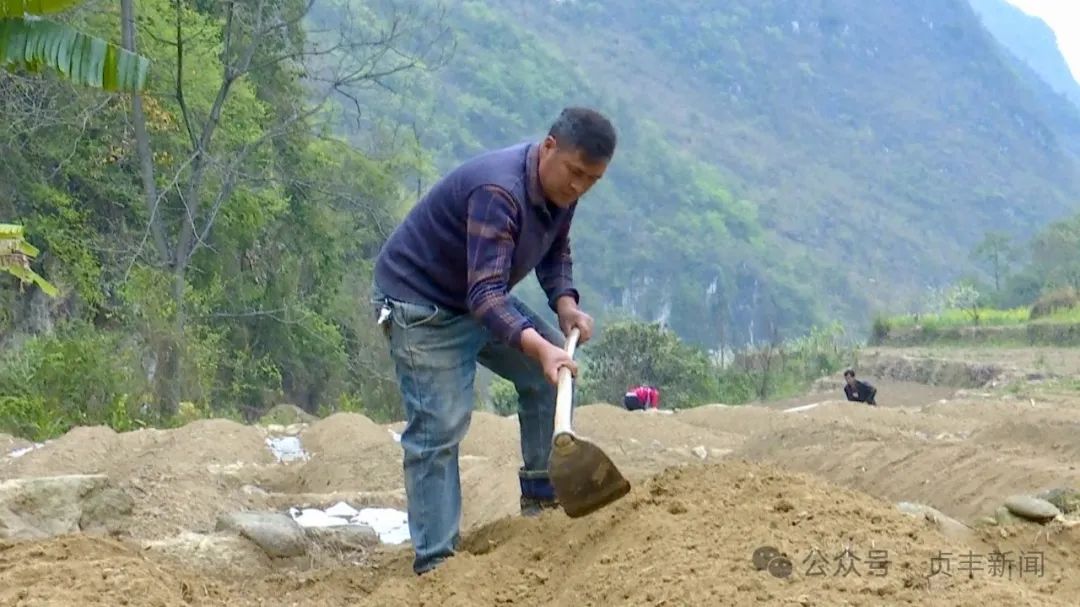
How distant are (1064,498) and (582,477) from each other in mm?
2089

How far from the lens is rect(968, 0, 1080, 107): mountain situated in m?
162

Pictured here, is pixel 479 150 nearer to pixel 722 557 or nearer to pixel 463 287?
pixel 463 287

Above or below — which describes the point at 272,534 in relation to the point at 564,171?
below

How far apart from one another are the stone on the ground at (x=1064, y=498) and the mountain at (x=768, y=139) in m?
47.3

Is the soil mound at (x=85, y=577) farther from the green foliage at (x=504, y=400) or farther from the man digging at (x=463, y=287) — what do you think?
the green foliage at (x=504, y=400)

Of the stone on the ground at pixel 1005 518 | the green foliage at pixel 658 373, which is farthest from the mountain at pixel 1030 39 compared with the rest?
the stone on the ground at pixel 1005 518

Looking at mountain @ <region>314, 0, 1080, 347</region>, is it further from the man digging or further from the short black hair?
the short black hair

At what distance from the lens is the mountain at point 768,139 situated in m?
72.8

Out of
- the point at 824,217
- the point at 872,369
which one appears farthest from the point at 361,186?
the point at 824,217

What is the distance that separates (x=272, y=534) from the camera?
5219mm

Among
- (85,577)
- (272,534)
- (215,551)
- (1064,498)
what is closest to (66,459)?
(272,534)

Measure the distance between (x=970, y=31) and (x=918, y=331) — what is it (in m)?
92.3

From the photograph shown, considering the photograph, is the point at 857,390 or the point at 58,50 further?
the point at 857,390

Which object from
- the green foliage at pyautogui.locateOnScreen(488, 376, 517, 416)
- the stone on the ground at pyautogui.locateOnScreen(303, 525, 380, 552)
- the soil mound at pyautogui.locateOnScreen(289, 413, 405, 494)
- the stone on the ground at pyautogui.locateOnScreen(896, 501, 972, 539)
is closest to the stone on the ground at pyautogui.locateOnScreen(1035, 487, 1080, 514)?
the stone on the ground at pyautogui.locateOnScreen(896, 501, 972, 539)
